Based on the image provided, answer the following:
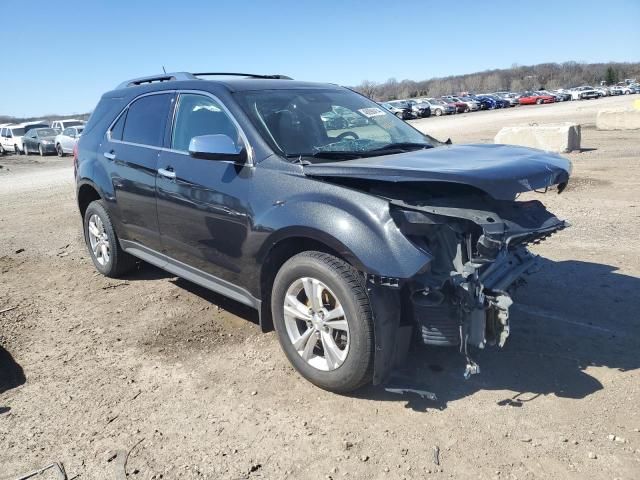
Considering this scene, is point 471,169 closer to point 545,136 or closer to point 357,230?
point 357,230

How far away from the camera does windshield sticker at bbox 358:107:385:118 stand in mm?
4641

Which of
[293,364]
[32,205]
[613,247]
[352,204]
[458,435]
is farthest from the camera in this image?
→ [32,205]

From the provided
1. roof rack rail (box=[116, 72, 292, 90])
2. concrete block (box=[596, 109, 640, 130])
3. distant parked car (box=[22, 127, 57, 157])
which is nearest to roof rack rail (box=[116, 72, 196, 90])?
roof rack rail (box=[116, 72, 292, 90])

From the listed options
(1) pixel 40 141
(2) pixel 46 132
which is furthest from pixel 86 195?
(2) pixel 46 132

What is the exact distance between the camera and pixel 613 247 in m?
6.13

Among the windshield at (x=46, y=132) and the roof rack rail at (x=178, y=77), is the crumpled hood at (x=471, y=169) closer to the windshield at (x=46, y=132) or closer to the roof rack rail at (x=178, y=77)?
the roof rack rail at (x=178, y=77)

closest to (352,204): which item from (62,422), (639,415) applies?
(639,415)

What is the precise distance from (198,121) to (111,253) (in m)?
2.11

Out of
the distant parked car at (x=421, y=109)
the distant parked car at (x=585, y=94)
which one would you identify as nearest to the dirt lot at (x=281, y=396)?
the distant parked car at (x=421, y=109)

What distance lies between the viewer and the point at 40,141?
29.5 meters

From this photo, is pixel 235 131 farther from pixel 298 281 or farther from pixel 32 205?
pixel 32 205

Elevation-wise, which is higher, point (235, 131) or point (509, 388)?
A: point (235, 131)

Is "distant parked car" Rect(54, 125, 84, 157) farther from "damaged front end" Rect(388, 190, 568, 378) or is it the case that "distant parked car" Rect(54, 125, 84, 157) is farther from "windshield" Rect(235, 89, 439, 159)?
"damaged front end" Rect(388, 190, 568, 378)

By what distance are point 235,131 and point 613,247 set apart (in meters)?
4.57
